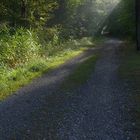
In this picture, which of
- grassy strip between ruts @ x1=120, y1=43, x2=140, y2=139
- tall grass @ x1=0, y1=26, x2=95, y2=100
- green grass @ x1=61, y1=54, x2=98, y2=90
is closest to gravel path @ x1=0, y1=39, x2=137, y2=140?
grassy strip between ruts @ x1=120, y1=43, x2=140, y2=139

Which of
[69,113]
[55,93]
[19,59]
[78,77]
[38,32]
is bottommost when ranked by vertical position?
[78,77]

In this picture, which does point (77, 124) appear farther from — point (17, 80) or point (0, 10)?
point (0, 10)

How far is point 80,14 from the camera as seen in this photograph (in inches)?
2393

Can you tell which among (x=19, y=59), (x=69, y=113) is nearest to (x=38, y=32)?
(x=19, y=59)

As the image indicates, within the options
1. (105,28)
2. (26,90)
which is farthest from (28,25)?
(105,28)

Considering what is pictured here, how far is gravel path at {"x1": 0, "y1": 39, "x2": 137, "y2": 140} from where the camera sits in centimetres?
1020

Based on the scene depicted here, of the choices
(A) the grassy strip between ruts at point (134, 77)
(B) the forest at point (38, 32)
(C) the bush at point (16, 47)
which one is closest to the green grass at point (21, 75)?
(B) the forest at point (38, 32)

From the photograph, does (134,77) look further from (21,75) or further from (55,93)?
(21,75)

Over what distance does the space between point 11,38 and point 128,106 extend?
12.4m

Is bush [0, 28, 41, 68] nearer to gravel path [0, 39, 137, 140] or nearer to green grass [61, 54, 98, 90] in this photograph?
green grass [61, 54, 98, 90]

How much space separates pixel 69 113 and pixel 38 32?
2141 cm

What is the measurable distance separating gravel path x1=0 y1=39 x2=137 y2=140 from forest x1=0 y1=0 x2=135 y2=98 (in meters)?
1.84

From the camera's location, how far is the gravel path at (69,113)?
10.2 metres

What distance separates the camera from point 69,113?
40.6 feet
